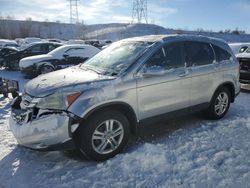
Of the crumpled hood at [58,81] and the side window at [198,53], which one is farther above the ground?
the side window at [198,53]

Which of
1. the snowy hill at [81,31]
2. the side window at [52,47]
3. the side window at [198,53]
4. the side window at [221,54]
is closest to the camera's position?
the side window at [198,53]

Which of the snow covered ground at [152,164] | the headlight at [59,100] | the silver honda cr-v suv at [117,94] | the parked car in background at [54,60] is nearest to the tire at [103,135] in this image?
the silver honda cr-v suv at [117,94]

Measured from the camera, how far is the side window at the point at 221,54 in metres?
5.87

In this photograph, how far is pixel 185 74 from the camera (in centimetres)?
516

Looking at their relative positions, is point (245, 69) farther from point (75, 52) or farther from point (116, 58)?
point (75, 52)

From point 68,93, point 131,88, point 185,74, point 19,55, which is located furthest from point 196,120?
point 19,55

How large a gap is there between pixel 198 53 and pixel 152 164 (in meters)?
2.43

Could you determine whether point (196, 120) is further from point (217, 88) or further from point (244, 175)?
point (244, 175)

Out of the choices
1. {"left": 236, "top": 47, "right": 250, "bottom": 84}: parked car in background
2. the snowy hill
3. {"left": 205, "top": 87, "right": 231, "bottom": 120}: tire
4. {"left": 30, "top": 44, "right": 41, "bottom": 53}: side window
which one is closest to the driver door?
{"left": 205, "top": 87, "right": 231, "bottom": 120}: tire

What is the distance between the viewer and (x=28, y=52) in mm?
15773

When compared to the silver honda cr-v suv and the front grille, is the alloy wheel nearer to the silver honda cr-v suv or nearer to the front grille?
Answer: the silver honda cr-v suv

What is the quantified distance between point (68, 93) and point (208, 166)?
6.86 feet

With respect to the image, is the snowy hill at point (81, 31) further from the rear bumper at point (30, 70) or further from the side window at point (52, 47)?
the rear bumper at point (30, 70)

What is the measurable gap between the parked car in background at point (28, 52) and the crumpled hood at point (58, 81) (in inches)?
453
